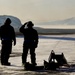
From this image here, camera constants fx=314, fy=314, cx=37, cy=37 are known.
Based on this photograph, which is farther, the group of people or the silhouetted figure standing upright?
the silhouetted figure standing upright

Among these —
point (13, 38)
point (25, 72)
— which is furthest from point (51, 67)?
point (13, 38)

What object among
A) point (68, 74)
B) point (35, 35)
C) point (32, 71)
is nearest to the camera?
point (68, 74)

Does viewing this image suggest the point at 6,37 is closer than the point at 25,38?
No

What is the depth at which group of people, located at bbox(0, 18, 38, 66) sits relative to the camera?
1309 cm

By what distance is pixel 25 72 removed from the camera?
1129 cm

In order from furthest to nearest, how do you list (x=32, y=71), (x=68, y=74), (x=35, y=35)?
1. (x=35, y=35)
2. (x=32, y=71)
3. (x=68, y=74)

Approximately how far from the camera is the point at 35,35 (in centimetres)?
1309

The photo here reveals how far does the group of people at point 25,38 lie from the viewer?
42.9ft

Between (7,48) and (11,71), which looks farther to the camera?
(7,48)

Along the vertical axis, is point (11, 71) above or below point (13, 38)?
below

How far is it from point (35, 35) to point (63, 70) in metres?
2.20

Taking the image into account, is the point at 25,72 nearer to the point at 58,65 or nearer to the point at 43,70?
the point at 43,70

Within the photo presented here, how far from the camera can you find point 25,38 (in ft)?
43.3

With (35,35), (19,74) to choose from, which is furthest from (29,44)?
(19,74)
